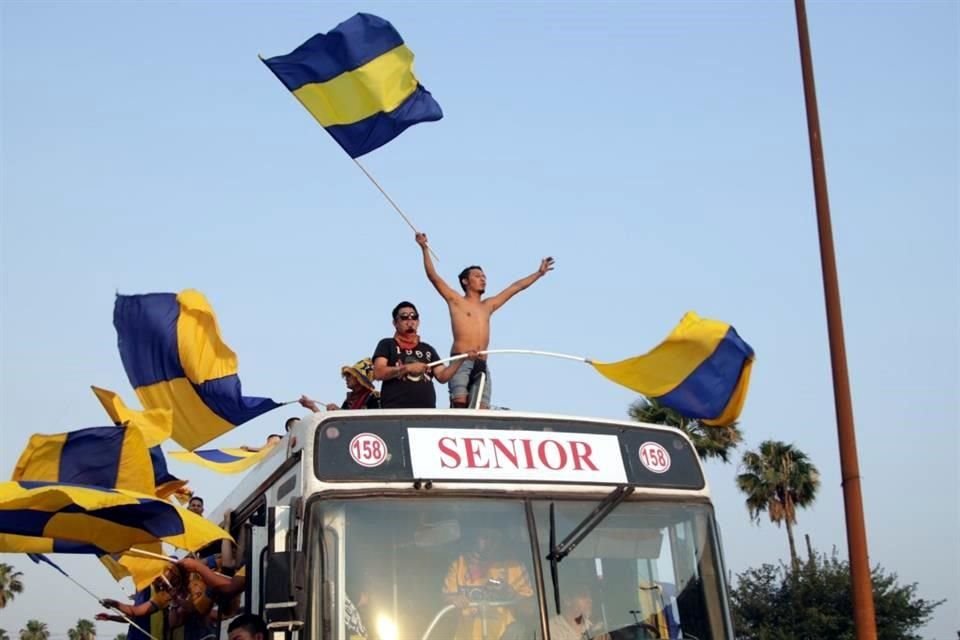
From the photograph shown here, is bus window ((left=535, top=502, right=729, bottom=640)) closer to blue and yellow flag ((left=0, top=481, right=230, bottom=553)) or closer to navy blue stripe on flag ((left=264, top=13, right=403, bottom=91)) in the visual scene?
blue and yellow flag ((left=0, top=481, right=230, bottom=553))

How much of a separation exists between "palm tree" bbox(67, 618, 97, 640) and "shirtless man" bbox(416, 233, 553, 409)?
63.2 metres

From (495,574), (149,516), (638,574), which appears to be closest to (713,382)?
(638,574)

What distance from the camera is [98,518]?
7.90 m

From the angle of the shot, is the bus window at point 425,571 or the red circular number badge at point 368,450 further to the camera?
the red circular number badge at point 368,450

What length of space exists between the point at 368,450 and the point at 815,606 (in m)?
29.9

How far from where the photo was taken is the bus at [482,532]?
19.8ft

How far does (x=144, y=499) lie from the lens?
Result: 25.3ft

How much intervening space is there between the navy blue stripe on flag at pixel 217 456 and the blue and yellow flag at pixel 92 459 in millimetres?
A: 3757

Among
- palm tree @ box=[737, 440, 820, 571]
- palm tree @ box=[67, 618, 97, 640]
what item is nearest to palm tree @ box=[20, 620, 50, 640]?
palm tree @ box=[67, 618, 97, 640]

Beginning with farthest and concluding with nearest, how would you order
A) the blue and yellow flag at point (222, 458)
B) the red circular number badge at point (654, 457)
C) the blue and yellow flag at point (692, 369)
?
the blue and yellow flag at point (222, 458), the blue and yellow flag at point (692, 369), the red circular number badge at point (654, 457)

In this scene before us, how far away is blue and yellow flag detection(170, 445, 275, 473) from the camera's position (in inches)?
495

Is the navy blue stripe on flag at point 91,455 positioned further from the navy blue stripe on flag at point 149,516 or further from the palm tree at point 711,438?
the palm tree at point 711,438

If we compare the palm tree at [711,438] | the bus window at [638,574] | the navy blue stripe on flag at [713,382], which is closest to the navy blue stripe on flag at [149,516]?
the bus window at [638,574]

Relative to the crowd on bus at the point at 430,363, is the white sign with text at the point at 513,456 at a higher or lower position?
lower
